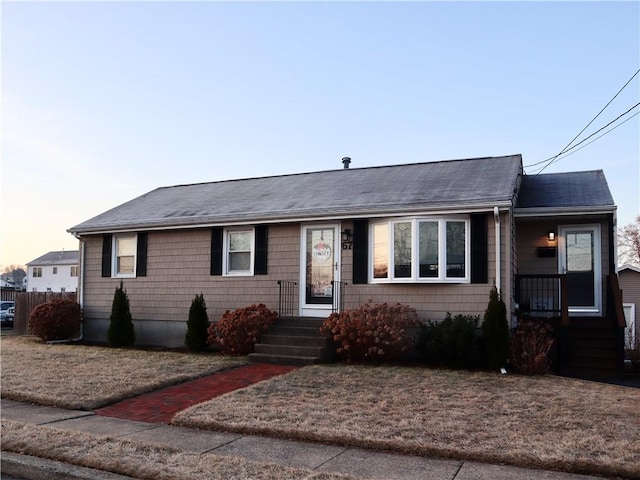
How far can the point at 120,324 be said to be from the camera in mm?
14039

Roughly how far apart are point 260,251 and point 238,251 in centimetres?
71

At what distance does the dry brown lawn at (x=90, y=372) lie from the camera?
8.17m

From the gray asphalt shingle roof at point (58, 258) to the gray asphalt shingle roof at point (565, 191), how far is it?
2145 inches

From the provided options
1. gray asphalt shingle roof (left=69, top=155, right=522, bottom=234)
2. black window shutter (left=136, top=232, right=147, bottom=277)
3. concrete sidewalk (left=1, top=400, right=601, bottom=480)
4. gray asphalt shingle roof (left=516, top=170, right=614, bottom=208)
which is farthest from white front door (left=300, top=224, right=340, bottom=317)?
concrete sidewalk (left=1, top=400, right=601, bottom=480)

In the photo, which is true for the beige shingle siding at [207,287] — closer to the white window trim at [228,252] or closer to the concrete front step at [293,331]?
the white window trim at [228,252]

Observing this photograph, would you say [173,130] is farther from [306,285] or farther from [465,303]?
[465,303]

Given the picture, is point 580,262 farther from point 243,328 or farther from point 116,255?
point 116,255

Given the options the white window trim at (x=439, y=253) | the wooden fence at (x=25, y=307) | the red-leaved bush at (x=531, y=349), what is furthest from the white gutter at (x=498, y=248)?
the wooden fence at (x=25, y=307)

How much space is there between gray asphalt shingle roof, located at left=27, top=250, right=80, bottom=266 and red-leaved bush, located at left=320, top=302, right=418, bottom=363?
54.6 meters

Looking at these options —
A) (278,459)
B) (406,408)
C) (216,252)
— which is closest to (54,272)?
(216,252)

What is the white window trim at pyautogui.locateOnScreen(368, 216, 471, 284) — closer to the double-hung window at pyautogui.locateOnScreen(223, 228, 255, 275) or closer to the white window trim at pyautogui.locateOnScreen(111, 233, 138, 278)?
the double-hung window at pyautogui.locateOnScreen(223, 228, 255, 275)

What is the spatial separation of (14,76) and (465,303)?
33.6ft

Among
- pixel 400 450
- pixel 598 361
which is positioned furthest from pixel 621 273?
pixel 400 450

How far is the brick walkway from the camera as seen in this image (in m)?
7.35
